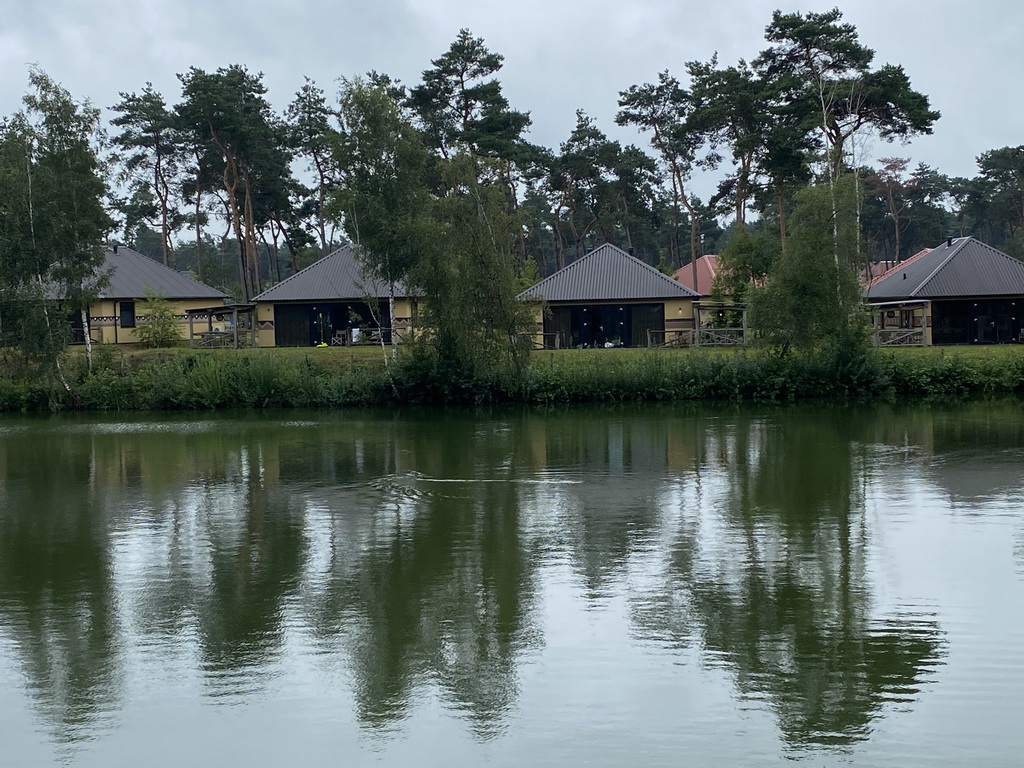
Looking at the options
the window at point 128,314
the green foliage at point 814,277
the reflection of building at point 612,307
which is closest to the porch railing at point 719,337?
the reflection of building at point 612,307

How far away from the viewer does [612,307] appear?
155 ft

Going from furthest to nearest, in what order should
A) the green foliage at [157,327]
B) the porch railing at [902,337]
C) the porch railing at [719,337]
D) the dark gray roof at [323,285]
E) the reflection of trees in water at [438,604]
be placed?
the dark gray roof at [323,285] < the green foliage at [157,327] < the porch railing at [719,337] < the porch railing at [902,337] < the reflection of trees in water at [438,604]

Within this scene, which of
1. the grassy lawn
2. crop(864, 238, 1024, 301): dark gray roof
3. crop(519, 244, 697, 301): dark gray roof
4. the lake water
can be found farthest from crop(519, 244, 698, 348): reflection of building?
the lake water

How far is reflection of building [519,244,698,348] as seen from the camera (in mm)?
46469

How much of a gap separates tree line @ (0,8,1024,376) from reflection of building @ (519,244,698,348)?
91.0 inches

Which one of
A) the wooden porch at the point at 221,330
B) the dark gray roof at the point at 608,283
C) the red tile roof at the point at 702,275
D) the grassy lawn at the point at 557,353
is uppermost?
the red tile roof at the point at 702,275

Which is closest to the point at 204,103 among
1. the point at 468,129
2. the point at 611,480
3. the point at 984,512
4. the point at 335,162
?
the point at 468,129

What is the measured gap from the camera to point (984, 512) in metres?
15.7

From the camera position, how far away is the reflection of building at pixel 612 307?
152 ft

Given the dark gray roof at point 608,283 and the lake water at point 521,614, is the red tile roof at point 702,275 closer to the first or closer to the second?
the dark gray roof at point 608,283

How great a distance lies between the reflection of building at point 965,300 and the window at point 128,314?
31508 mm

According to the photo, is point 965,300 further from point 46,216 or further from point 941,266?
point 46,216

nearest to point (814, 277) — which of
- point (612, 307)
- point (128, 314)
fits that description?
point (612, 307)

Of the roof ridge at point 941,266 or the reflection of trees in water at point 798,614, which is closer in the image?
the reflection of trees in water at point 798,614
